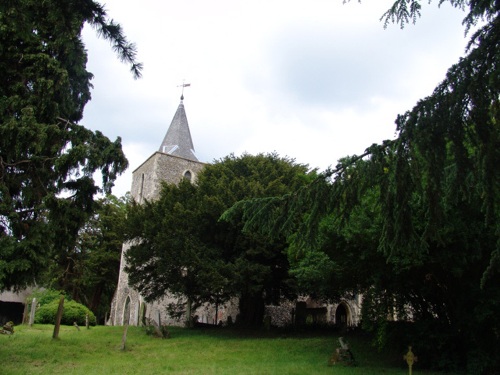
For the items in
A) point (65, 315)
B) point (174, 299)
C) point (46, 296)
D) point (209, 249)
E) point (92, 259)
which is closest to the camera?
point (209, 249)

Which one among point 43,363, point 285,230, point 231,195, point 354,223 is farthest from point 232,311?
point 285,230

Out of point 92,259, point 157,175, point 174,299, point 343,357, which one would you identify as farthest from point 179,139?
point 343,357

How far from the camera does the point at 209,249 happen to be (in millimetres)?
19359

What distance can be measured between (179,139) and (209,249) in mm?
17375

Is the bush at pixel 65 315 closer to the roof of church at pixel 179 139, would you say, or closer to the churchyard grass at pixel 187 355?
the churchyard grass at pixel 187 355

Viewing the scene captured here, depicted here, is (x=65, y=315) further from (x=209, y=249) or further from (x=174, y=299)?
(x=209, y=249)

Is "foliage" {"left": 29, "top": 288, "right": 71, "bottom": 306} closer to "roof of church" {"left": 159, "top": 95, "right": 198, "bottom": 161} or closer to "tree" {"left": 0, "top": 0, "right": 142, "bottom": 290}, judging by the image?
"roof of church" {"left": 159, "top": 95, "right": 198, "bottom": 161}

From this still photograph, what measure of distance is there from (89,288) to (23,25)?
1414 inches

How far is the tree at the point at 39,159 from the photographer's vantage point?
38.2ft

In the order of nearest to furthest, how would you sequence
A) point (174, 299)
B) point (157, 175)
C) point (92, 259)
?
point (174, 299) < point (157, 175) < point (92, 259)

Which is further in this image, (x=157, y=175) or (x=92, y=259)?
(x=92, y=259)

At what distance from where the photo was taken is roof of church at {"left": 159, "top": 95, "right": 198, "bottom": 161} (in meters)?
34.5

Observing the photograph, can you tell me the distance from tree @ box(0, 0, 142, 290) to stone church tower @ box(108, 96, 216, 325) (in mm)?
15317

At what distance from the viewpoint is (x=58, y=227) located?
1212 cm
